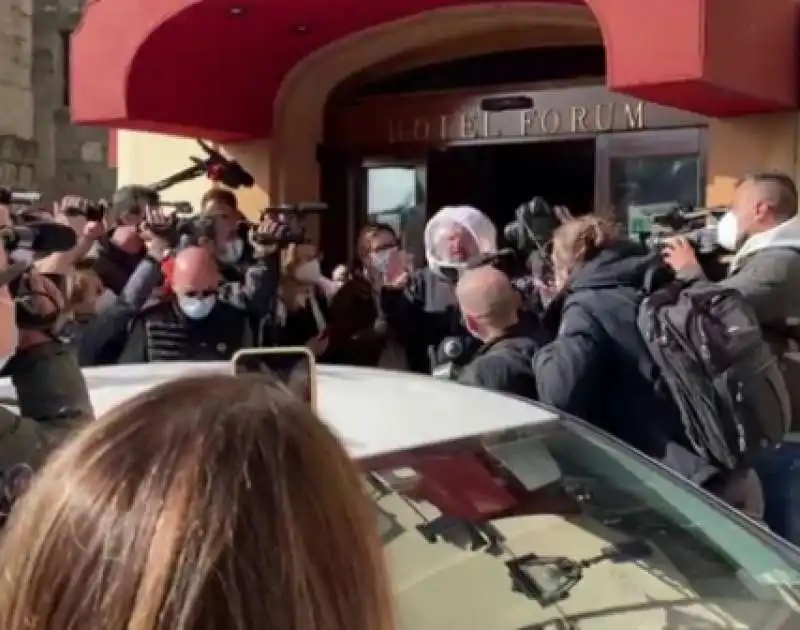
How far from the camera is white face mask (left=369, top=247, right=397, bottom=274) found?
268 inches

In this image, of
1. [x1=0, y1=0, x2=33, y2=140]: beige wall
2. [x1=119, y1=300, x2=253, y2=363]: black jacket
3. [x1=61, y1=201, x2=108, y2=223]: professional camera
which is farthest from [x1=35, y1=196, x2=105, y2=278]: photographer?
[x1=0, y1=0, x2=33, y2=140]: beige wall

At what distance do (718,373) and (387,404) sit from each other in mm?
1548

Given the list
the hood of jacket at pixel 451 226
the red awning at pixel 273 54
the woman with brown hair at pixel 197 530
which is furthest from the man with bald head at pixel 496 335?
the woman with brown hair at pixel 197 530

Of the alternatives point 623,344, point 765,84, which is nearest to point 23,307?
point 623,344

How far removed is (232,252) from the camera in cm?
647

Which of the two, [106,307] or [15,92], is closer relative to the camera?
[106,307]

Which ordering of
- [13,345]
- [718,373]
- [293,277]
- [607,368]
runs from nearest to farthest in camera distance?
1. [13,345]
2. [718,373]
3. [607,368]
4. [293,277]

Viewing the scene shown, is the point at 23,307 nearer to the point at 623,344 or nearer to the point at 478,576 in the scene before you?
the point at 478,576

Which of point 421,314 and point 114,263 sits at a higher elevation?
point 114,263

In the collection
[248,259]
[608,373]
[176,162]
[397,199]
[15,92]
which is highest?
[15,92]

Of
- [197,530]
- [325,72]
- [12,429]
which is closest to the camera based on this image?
[197,530]

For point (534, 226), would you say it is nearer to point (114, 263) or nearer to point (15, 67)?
point (114, 263)

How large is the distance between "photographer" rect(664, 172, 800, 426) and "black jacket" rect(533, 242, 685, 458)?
439 millimetres

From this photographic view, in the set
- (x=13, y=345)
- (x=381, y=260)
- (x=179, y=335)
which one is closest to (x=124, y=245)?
(x=381, y=260)
